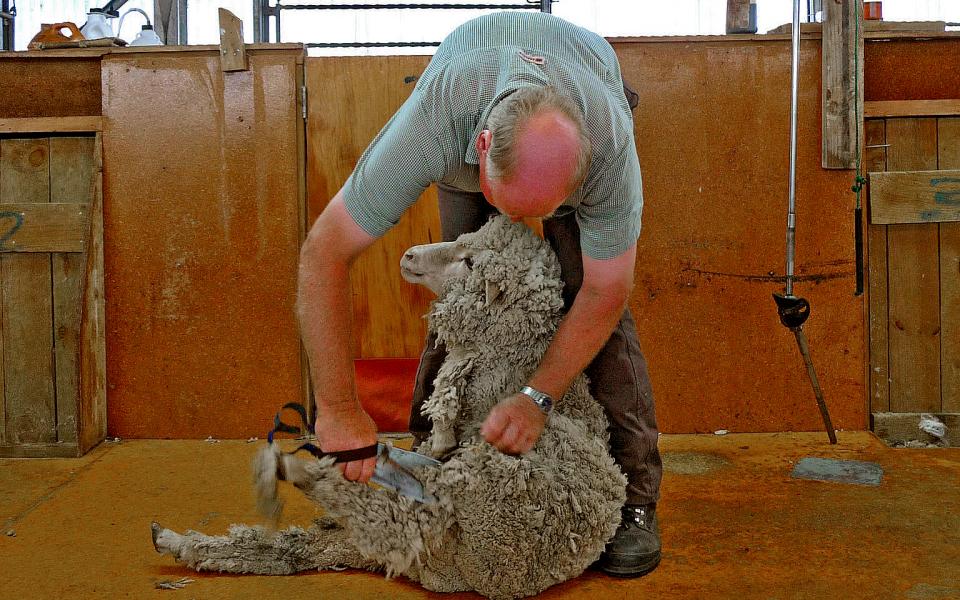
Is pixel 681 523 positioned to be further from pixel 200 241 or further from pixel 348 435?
pixel 200 241

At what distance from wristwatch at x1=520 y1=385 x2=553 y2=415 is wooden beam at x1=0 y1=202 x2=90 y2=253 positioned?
2126mm

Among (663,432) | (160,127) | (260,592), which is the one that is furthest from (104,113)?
(663,432)

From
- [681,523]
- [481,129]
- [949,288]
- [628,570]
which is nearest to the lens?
[481,129]

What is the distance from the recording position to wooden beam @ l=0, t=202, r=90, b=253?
310 cm

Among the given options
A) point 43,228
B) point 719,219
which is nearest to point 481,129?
point 719,219

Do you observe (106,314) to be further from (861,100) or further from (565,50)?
(861,100)

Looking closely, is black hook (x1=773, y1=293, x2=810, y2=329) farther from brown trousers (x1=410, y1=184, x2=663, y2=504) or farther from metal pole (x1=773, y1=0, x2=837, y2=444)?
brown trousers (x1=410, y1=184, x2=663, y2=504)

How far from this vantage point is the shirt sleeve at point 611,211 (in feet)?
5.59

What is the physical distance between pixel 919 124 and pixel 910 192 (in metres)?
0.28

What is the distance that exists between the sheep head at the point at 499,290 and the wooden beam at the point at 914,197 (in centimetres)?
187

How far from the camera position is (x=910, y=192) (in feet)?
10.2

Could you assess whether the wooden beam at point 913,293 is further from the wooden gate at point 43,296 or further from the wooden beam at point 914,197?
the wooden gate at point 43,296

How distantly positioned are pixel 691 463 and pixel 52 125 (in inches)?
108

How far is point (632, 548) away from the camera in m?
1.98
